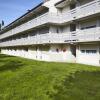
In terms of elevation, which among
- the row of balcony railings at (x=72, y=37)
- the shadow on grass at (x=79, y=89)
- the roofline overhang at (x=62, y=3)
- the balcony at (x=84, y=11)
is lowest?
the shadow on grass at (x=79, y=89)

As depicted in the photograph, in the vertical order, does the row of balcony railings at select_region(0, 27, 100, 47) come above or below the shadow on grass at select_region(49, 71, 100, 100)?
above

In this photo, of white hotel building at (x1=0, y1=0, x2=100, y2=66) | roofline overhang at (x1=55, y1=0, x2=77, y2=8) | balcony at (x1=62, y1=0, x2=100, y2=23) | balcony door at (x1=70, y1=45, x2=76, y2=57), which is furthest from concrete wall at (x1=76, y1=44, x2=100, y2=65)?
roofline overhang at (x1=55, y1=0, x2=77, y2=8)

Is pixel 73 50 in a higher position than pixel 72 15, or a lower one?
lower

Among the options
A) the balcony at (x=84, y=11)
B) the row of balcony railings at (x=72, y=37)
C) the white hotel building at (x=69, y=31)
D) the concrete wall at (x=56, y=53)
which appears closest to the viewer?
the balcony at (x=84, y=11)

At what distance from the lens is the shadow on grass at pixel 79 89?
1039cm

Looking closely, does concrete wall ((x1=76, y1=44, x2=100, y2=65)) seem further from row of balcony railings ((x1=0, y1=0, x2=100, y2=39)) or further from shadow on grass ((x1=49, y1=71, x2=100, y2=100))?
shadow on grass ((x1=49, y1=71, x2=100, y2=100))

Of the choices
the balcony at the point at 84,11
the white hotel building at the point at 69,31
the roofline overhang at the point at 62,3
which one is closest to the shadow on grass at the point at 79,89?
the white hotel building at the point at 69,31

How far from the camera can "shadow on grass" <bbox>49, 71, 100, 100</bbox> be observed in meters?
10.4

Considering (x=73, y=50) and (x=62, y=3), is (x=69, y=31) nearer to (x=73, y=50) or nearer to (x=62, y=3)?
(x=73, y=50)

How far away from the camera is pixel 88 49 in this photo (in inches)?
1073

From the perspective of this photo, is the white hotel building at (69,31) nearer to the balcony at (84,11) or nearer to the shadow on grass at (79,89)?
the balcony at (84,11)

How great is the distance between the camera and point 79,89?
39.2 feet

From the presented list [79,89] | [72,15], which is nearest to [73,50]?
[72,15]

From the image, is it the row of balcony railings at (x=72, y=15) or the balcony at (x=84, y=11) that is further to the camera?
the row of balcony railings at (x=72, y=15)
